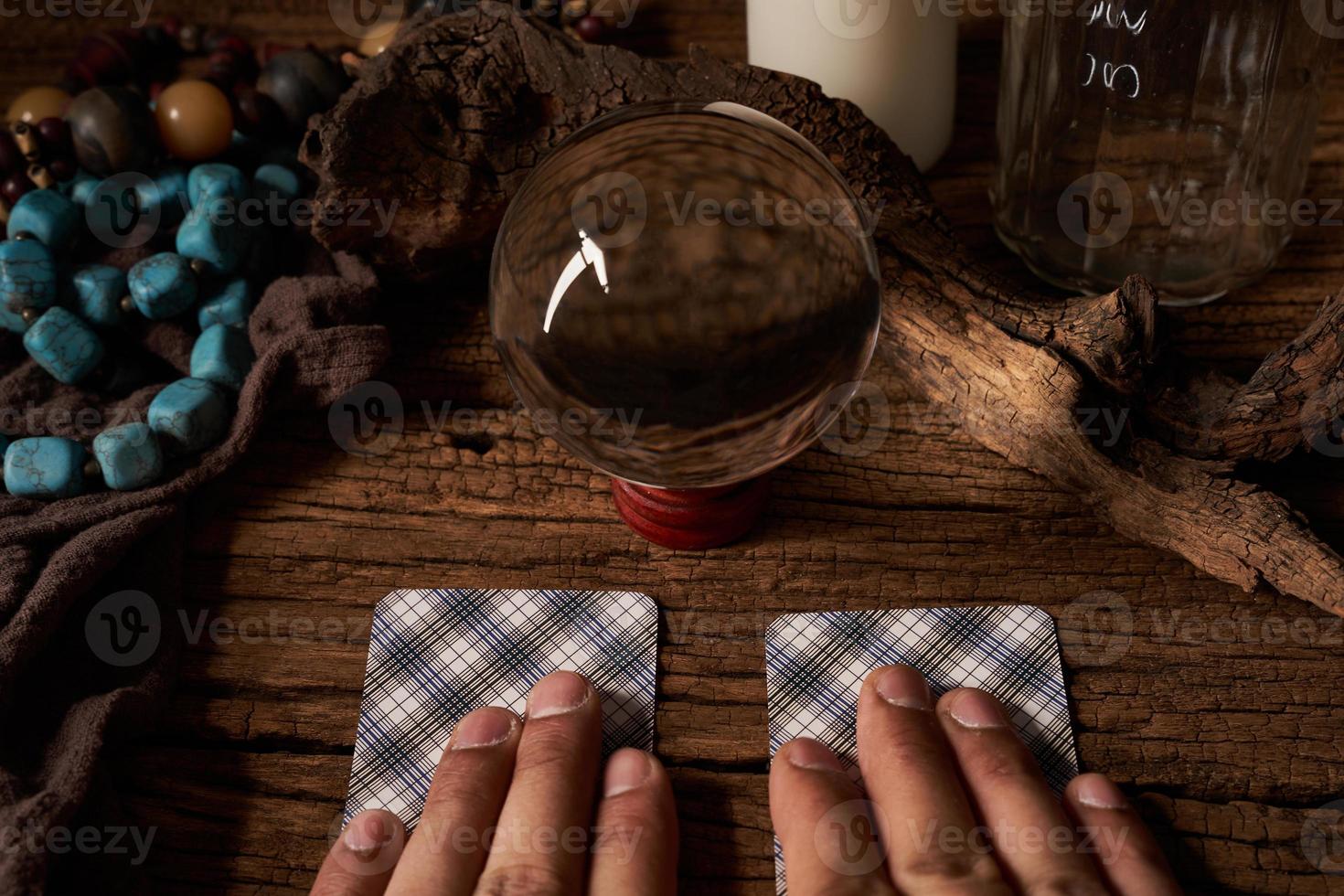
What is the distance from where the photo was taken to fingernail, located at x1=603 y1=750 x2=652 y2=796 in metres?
0.72

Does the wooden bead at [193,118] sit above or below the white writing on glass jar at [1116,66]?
below

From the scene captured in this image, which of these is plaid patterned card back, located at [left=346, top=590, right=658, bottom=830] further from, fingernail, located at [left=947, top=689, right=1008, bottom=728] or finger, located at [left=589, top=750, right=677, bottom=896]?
fingernail, located at [left=947, top=689, right=1008, bottom=728]

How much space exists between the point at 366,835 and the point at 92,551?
0.28 meters

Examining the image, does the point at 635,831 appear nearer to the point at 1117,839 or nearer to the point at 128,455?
the point at 1117,839

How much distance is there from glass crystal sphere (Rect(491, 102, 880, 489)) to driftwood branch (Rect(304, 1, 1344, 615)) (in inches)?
8.3

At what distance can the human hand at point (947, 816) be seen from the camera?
0.66m

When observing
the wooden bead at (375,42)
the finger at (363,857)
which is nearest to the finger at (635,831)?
the finger at (363,857)

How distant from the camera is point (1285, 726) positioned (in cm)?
77

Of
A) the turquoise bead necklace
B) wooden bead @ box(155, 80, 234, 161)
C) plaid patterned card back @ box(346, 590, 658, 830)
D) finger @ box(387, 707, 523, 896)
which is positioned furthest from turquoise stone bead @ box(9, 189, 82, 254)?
finger @ box(387, 707, 523, 896)

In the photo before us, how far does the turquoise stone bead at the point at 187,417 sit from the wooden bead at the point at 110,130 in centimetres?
24

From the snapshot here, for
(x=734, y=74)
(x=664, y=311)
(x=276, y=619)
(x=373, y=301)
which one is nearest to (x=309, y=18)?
(x=373, y=301)

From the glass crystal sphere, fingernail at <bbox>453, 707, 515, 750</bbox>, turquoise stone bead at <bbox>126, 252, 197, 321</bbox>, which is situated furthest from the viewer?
turquoise stone bead at <bbox>126, 252, 197, 321</bbox>

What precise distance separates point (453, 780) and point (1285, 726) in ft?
1.73

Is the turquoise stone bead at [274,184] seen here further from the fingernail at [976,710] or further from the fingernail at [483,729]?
the fingernail at [976,710]
